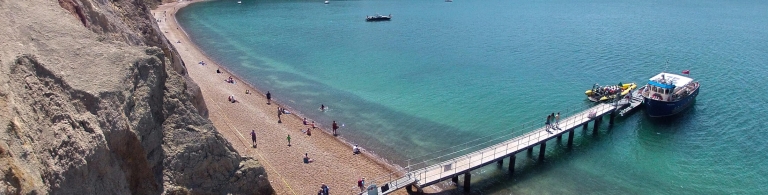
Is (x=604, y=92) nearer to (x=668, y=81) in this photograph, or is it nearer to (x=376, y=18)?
(x=668, y=81)

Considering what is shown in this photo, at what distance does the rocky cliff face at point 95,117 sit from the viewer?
60.4 ft

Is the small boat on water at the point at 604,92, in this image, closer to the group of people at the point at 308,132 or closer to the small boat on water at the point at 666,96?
the small boat on water at the point at 666,96

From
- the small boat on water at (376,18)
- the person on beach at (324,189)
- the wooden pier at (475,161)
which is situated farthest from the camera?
the small boat on water at (376,18)

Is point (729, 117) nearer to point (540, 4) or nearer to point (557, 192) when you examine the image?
point (557, 192)

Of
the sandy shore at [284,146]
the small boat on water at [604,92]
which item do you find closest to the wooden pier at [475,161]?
the sandy shore at [284,146]

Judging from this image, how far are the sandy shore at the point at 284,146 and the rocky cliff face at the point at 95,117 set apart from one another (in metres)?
7.42

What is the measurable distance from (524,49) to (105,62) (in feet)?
242

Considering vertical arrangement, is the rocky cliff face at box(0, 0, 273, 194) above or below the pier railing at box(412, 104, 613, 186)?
above

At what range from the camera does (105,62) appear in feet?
79.2

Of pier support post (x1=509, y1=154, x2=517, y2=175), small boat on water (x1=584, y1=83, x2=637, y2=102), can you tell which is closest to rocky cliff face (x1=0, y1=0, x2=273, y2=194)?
pier support post (x1=509, y1=154, x2=517, y2=175)

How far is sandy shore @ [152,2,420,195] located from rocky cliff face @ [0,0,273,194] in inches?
292

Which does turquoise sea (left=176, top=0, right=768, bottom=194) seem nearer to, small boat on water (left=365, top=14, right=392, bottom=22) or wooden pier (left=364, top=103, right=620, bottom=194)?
wooden pier (left=364, top=103, right=620, bottom=194)

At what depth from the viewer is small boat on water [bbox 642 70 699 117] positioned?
5364cm

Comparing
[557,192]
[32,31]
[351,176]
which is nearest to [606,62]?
[557,192]
